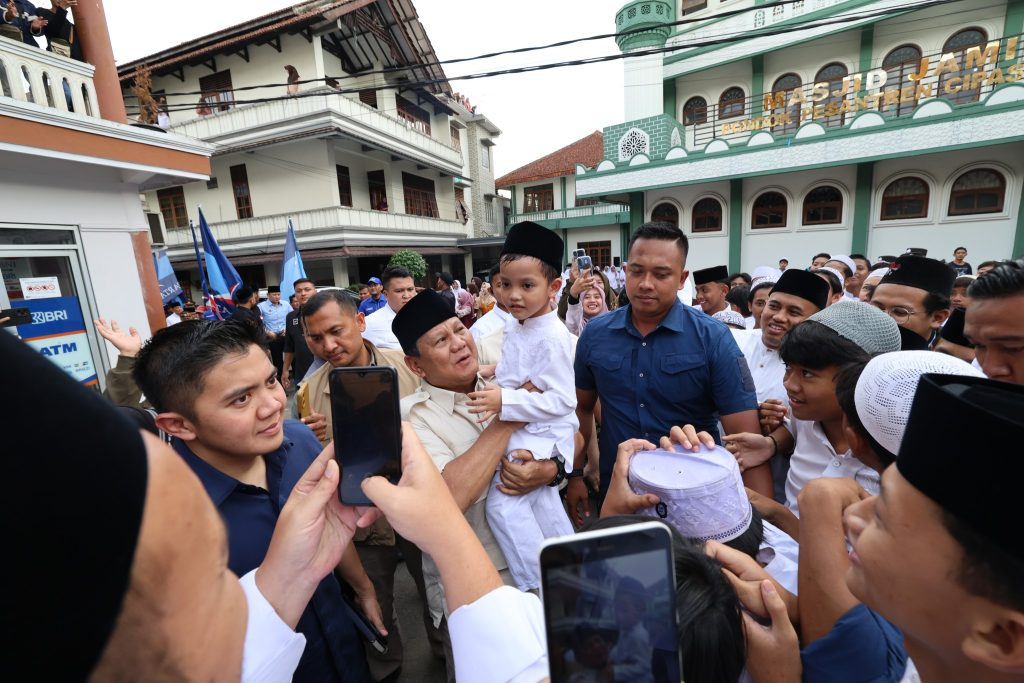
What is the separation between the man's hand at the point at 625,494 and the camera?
1.33 m

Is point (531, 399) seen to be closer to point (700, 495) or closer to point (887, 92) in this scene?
point (700, 495)

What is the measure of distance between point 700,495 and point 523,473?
2.49ft

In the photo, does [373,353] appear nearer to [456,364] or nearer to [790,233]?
[456,364]

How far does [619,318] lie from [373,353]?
5.49 ft

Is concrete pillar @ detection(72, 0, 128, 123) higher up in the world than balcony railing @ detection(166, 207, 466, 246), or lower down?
higher up

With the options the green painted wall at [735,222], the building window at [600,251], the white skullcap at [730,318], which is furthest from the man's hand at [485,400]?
the building window at [600,251]

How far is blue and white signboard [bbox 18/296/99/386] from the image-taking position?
171 inches

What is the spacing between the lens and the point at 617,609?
702 millimetres

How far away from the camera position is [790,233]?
46.4 ft

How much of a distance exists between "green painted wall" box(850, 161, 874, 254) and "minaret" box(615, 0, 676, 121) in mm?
6426

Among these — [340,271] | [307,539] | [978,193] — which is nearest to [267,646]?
[307,539]

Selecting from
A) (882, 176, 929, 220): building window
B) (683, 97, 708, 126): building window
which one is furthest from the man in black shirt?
(882, 176, 929, 220): building window

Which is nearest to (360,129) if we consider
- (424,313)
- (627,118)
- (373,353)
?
(627,118)

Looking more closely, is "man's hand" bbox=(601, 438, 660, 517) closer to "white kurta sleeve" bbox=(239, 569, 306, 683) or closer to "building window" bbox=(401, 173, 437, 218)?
"white kurta sleeve" bbox=(239, 569, 306, 683)
